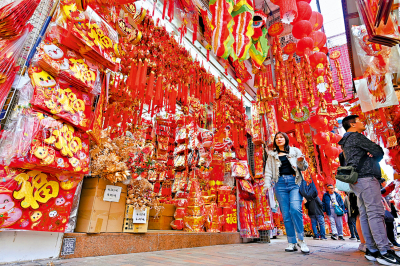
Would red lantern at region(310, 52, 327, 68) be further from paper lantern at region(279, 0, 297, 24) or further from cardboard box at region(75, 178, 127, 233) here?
cardboard box at region(75, 178, 127, 233)

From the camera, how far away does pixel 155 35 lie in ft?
12.2

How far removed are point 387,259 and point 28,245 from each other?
294 cm

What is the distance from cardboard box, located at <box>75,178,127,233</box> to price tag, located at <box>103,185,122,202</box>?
0.03 metres

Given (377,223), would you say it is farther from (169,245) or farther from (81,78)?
(81,78)

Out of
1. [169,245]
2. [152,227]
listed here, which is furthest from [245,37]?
[152,227]

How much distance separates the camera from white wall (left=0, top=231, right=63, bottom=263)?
139 cm

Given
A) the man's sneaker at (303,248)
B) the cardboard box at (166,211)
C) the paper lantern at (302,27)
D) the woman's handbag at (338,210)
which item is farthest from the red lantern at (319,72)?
→ the woman's handbag at (338,210)

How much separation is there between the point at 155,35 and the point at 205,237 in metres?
3.55

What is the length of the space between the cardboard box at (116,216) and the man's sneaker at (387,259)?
97.3 inches

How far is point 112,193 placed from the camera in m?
2.10

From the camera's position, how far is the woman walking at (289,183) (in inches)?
99.8

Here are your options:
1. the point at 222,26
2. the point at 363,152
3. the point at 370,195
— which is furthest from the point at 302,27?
the point at 370,195

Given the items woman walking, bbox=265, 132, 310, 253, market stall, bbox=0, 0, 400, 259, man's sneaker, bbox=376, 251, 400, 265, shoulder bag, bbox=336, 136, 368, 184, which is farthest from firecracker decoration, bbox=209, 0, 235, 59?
man's sneaker, bbox=376, 251, 400, 265

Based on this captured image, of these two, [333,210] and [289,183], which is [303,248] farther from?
[333,210]
